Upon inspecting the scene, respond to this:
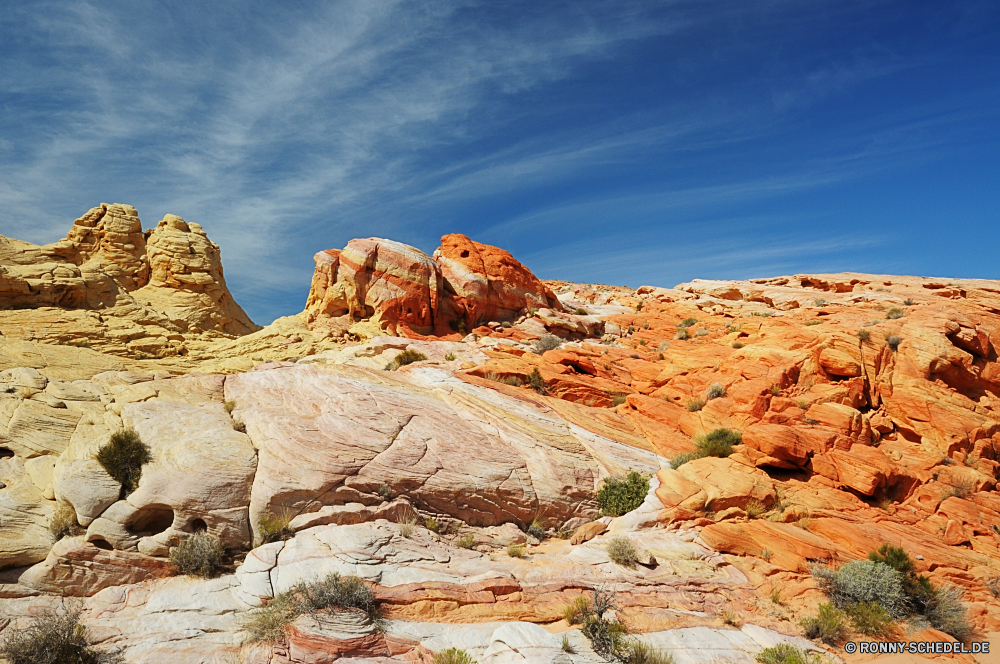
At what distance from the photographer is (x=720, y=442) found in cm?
1488

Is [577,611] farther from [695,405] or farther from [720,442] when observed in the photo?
[695,405]

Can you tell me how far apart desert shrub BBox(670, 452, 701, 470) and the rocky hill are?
4.6 inches

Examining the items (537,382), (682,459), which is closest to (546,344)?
(537,382)

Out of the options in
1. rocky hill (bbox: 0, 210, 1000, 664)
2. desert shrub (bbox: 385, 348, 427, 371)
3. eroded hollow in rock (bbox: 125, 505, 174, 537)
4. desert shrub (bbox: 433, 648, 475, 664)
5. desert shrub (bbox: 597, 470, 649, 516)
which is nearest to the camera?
desert shrub (bbox: 433, 648, 475, 664)

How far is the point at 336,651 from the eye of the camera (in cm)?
776

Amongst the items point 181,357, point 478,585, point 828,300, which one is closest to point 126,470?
point 478,585

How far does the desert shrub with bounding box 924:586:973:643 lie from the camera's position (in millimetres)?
10031

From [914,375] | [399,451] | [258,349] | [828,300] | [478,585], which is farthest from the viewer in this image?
[828,300]

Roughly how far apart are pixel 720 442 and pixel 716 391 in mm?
3005

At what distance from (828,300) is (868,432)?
2408cm

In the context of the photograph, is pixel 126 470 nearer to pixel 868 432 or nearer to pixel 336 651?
pixel 336 651

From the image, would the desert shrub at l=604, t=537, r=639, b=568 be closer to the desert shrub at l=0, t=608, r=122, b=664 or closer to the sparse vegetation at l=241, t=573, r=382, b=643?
the sparse vegetation at l=241, t=573, r=382, b=643

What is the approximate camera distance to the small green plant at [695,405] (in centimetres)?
1742

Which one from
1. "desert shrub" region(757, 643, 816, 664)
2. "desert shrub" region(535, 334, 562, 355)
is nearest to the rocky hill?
Answer: "desert shrub" region(757, 643, 816, 664)
